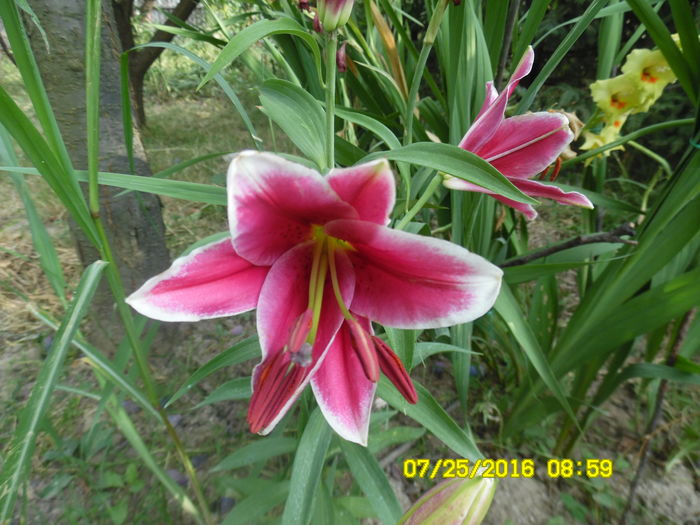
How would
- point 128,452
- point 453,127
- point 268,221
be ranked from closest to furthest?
1. point 268,221
2. point 453,127
3. point 128,452

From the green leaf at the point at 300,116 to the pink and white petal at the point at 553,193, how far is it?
7.7 inches

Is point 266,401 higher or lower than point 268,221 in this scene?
lower

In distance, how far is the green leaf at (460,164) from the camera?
348 millimetres

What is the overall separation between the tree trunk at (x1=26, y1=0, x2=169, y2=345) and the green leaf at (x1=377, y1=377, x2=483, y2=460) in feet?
1.35

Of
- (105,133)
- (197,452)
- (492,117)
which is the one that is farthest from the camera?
(197,452)

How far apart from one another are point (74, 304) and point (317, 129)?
268 mm

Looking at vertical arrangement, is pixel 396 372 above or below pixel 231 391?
above

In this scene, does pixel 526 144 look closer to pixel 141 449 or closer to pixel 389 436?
pixel 389 436

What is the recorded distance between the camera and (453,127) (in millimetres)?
747

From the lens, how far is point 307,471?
1.71 feet

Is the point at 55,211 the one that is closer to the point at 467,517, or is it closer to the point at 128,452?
the point at 128,452

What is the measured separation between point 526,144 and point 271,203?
0.27 meters

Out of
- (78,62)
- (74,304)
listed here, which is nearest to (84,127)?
(78,62)

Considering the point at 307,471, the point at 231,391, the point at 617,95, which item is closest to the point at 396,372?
the point at 307,471
